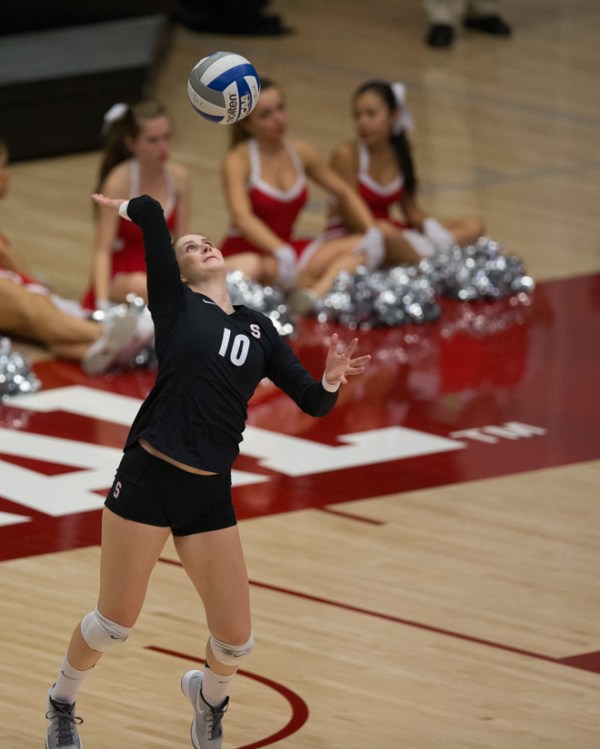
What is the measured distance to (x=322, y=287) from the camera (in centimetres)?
809

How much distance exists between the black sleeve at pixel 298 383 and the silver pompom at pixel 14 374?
119 inches

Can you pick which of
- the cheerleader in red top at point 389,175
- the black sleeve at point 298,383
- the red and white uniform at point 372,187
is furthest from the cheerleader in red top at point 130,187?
the black sleeve at point 298,383

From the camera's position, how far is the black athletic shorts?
12.7 ft

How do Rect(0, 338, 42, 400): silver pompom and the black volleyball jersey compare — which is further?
Rect(0, 338, 42, 400): silver pompom

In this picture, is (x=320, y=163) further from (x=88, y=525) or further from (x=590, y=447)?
(x=88, y=525)

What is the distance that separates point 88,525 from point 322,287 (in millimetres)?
2616

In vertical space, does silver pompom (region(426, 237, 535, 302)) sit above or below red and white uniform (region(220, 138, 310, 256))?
below

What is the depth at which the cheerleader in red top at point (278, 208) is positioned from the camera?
785 centimetres

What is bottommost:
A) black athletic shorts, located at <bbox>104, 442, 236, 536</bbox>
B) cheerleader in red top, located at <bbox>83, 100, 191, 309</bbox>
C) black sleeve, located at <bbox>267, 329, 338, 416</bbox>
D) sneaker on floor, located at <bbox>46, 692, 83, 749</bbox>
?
cheerleader in red top, located at <bbox>83, 100, 191, 309</bbox>

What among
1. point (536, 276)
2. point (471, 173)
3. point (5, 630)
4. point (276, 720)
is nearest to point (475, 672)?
point (276, 720)

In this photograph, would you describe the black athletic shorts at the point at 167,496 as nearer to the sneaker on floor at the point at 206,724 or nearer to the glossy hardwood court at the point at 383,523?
the sneaker on floor at the point at 206,724

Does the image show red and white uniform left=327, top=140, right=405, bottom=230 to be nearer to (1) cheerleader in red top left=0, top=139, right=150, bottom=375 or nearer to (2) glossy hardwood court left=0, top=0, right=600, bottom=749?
(2) glossy hardwood court left=0, top=0, right=600, bottom=749

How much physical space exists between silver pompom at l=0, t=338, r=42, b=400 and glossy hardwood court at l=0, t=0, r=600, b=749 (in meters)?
A: 0.05

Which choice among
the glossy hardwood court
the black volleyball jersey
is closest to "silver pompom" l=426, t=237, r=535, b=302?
the glossy hardwood court
